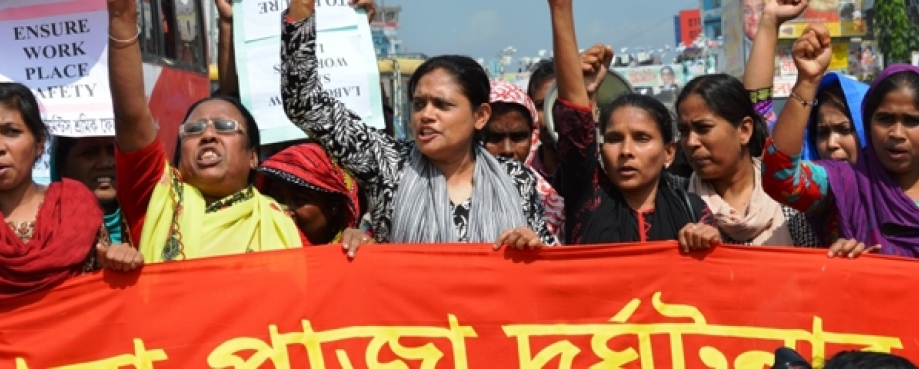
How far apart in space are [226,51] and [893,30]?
47.8 metres

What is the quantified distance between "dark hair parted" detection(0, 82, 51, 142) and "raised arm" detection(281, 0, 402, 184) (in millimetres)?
726

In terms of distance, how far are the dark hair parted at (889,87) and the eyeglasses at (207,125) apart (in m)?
1.98

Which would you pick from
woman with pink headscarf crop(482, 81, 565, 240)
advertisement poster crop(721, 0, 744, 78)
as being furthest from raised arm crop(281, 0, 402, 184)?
advertisement poster crop(721, 0, 744, 78)

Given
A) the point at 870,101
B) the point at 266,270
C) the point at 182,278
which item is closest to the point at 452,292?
the point at 266,270

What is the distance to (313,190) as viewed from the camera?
15.4ft

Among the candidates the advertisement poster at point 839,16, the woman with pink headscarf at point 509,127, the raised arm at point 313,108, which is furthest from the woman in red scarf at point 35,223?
the advertisement poster at point 839,16

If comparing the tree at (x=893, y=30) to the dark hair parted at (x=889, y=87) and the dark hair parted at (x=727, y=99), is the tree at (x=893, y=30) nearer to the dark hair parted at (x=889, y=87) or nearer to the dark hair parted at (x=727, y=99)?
the dark hair parted at (x=727, y=99)

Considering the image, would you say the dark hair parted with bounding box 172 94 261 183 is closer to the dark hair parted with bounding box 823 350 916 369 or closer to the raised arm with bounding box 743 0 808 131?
the raised arm with bounding box 743 0 808 131

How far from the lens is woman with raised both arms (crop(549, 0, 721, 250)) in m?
3.96

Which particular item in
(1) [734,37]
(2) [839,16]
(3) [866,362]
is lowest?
(1) [734,37]

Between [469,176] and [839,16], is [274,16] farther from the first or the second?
[839,16]

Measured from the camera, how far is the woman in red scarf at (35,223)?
362 centimetres

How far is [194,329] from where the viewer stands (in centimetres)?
381

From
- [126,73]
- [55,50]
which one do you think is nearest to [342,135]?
[126,73]
